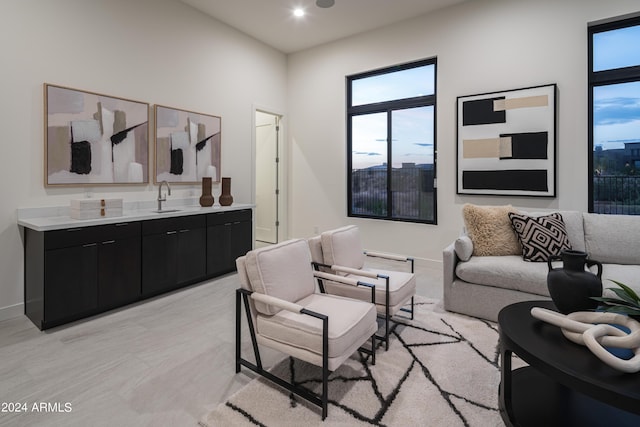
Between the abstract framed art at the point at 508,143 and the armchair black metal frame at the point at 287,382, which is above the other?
the abstract framed art at the point at 508,143

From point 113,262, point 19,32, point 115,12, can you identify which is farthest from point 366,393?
point 115,12

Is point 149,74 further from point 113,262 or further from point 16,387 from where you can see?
point 16,387

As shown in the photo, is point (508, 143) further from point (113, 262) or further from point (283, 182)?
point (113, 262)

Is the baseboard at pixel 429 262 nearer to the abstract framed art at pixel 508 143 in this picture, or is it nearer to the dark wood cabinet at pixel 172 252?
the abstract framed art at pixel 508 143

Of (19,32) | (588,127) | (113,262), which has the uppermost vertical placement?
(19,32)

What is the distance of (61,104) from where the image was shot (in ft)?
10.8

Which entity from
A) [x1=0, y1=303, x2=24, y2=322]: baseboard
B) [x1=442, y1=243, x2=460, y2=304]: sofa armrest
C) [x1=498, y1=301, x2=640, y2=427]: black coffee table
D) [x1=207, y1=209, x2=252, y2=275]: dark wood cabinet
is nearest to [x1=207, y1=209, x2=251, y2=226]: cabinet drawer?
[x1=207, y1=209, x2=252, y2=275]: dark wood cabinet

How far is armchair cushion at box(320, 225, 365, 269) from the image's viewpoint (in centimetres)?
270

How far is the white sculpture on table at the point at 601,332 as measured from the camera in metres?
1.32

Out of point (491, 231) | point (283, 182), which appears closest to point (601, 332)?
point (491, 231)

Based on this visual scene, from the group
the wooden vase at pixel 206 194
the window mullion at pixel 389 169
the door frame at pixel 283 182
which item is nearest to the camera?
the wooden vase at pixel 206 194

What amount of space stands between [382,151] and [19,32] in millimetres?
4260

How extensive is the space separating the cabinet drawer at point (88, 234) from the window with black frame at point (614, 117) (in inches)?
187

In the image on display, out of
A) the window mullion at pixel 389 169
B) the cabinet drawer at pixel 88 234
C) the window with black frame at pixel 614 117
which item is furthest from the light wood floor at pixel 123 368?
the window with black frame at pixel 614 117
